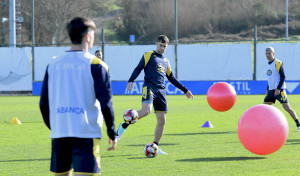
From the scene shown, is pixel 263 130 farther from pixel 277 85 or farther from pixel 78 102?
pixel 277 85

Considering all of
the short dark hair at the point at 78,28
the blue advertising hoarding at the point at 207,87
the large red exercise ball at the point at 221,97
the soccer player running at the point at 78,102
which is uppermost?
the short dark hair at the point at 78,28

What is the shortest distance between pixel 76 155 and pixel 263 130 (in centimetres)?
457

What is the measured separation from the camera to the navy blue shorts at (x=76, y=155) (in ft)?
16.4

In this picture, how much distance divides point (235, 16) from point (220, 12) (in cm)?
245

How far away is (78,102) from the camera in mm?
5113

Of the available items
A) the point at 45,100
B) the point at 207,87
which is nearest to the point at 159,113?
the point at 45,100

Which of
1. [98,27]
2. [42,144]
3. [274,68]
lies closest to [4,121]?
[42,144]

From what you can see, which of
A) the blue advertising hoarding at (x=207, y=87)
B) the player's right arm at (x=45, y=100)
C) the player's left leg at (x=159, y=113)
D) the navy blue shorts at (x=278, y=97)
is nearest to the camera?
the player's right arm at (x=45, y=100)

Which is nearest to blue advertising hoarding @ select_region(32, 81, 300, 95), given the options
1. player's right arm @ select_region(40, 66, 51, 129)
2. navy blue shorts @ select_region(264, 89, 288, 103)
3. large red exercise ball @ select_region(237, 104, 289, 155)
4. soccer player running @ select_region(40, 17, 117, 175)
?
navy blue shorts @ select_region(264, 89, 288, 103)

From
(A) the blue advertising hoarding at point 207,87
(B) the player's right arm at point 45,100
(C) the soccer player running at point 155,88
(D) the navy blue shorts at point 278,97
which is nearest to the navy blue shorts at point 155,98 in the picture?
(C) the soccer player running at point 155,88

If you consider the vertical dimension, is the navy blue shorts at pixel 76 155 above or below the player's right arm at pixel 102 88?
below

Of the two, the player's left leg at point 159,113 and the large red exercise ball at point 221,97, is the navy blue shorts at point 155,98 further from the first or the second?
the large red exercise ball at point 221,97

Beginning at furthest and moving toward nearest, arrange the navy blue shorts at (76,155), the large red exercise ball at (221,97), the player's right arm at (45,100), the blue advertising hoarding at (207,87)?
the blue advertising hoarding at (207,87), the large red exercise ball at (221,97), the player's right arm at (45,100), the navy blue shorts at (76,155)

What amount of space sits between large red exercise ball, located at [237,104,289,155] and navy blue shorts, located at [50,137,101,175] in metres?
4.37
